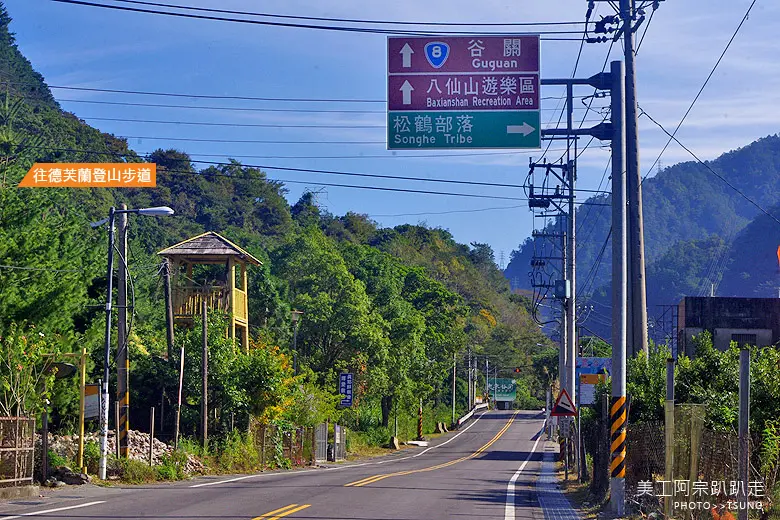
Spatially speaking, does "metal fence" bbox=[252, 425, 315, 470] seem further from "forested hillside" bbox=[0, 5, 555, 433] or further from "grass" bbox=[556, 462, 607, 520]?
"grass" bbox=[556, 462, 607, 520]

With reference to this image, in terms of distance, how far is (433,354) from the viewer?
75.4 metres

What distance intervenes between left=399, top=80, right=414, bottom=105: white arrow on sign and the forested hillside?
9.96 metres

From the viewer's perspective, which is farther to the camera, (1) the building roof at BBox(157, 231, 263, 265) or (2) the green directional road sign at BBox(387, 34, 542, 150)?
(1) the building roof at BBox(157, 231, 263, 265)

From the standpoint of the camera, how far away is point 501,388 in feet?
374

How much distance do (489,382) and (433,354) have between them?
40.1 meters

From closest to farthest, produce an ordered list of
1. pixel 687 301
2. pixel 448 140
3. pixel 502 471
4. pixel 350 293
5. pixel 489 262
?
1. pixel 448 140
2. pixel 502 471
3. pixel 687 301
4. pixel 350 293
5. pixel 489 262

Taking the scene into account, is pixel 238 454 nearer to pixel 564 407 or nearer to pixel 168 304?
pixel 168 304

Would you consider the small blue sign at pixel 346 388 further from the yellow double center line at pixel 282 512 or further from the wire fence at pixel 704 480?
the wire fence at pixel 704 480

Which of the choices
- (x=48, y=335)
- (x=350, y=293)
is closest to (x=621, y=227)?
(x=48, y=335)

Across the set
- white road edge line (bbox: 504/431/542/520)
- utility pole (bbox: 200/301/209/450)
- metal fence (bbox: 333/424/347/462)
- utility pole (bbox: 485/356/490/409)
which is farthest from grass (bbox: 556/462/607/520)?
utility pole (bbox: 485/356/490/409)

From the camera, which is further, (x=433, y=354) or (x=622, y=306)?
(x=433, y=354)

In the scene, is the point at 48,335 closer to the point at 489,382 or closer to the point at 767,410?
the point at 767,410

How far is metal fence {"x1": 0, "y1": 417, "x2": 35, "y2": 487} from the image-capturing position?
60.5 ft

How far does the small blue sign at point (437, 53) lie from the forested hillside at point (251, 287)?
1031 centimetres
